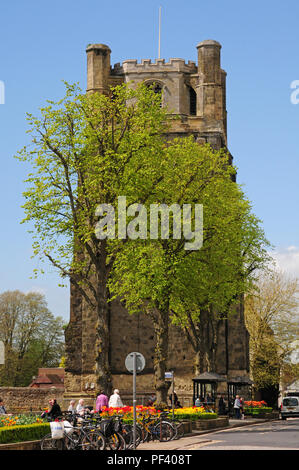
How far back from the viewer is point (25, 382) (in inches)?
3701

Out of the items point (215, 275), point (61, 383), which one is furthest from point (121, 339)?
point (61, 383)

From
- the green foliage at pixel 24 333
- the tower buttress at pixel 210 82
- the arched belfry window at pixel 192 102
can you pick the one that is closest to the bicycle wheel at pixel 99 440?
the tower buttress at pixel 210 82

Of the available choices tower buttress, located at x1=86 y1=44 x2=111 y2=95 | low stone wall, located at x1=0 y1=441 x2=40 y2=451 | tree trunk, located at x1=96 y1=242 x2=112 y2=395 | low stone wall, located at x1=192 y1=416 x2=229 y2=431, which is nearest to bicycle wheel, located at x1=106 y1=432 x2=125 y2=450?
low stone wall, located at x1=0 y1=441 x2=40 y2=451

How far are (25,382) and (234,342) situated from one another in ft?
136

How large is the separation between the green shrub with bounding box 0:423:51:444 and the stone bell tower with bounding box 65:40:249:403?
32594 mm

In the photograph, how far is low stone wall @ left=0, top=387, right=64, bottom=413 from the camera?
65.7m

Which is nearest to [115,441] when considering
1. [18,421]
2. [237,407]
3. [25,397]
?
[18,421]

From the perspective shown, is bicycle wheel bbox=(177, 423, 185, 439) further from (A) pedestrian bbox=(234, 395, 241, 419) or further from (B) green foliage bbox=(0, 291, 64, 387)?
(B) green foliage bbox=(0, 291, 64, 387)

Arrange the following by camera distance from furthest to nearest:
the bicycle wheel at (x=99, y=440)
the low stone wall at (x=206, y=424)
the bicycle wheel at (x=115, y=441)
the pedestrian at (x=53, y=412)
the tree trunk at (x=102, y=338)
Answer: the low stone wall at (x=206, y=424) < the tree trunk at (x=102, y=338) < the pedestrian at (x=53, y=412) < the bicycle wheel at (x=115, y=441) < the bicycle wheel at (x=99, y=440)

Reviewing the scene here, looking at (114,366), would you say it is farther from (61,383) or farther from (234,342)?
(61,383)

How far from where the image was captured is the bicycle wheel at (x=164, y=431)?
26.6 metres

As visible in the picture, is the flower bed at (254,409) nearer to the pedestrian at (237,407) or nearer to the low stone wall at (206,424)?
→ the pedestrian at (237,407)

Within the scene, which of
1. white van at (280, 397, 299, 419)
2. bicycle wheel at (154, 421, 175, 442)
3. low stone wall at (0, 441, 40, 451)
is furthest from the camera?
white van at (280, 397, 299, 419)

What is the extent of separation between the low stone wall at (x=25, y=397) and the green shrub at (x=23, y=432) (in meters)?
43.0
